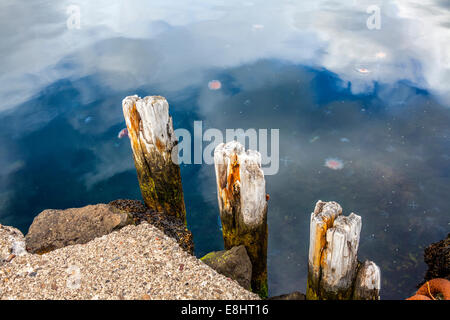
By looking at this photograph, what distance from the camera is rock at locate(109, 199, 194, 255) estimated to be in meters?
4.75

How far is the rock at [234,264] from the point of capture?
4.04m

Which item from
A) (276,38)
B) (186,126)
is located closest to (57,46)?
(186,126)

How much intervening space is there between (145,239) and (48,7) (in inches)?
591

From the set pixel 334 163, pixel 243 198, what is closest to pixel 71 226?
pixel 243 198

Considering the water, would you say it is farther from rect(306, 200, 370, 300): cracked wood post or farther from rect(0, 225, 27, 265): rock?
rect(0, 225, 27, 265): rock

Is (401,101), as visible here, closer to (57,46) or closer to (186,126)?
(186,126)

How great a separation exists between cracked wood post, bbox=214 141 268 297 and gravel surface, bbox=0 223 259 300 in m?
0.67

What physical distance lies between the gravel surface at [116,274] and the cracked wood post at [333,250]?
77 cm

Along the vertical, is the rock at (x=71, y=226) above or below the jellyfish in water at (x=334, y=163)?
above

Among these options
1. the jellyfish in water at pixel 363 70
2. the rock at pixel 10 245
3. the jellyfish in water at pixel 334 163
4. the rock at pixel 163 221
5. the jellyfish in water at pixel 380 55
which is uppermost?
the jellyfish in water at pixel 380 55

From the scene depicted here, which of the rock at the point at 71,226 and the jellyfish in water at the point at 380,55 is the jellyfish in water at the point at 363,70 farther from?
the rock at the point at 71,226

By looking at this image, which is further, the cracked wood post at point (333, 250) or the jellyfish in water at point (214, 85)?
the jellyfish in water at point (214, 85)

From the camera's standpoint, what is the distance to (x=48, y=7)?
1492 centimetres

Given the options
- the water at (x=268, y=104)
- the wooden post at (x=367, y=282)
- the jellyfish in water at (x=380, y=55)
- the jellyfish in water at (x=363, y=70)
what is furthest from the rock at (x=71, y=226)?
the jellyfish in water at (x=380, y=55)
